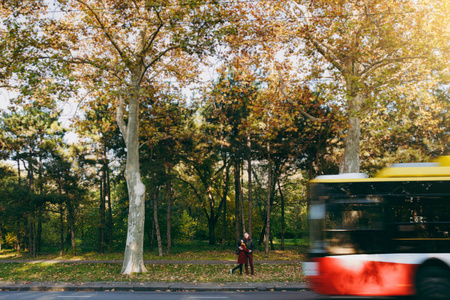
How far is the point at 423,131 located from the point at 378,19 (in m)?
14.3

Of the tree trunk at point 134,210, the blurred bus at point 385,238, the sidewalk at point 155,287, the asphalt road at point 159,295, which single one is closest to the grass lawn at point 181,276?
the tree trunk at point 134,210

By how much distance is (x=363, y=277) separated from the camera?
7492mm

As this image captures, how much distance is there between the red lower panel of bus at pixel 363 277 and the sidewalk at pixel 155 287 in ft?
12.8

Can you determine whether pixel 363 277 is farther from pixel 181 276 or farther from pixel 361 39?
pixel 361 39

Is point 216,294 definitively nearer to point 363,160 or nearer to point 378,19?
point 378,19

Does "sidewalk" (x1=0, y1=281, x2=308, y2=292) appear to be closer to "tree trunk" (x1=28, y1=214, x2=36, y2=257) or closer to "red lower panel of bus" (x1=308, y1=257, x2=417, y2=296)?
"red lower panel of bus" (x1=308, y1=257, x2=417, y2=296)

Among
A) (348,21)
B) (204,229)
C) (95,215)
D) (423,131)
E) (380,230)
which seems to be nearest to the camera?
(380,230)

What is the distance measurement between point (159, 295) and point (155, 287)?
111cm

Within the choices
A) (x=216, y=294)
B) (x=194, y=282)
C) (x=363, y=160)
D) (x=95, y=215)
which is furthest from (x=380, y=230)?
(x=95, y=215)

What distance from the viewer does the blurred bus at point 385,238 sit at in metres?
7.37

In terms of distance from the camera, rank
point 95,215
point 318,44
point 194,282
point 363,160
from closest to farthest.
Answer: point 194,282, point 318,44, point 363,160, point 95,215

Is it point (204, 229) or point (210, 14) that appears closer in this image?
point (210, 14)

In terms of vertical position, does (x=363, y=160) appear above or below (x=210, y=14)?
below

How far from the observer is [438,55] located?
45.7 feet
